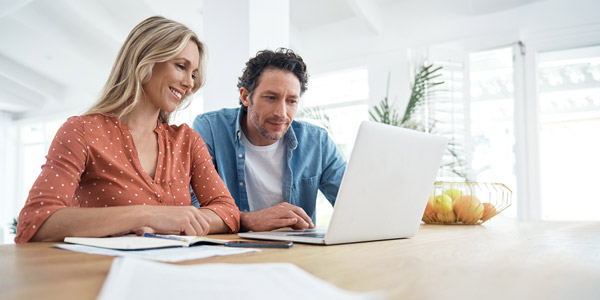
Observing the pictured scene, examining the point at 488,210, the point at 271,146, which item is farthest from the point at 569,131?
the point at 271,146

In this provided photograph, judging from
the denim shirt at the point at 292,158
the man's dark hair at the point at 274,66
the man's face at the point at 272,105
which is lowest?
the denim shirt at the point at 292,158

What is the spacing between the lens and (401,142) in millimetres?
987

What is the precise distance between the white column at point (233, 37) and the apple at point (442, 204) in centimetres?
161

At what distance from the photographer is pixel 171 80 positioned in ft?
4.78

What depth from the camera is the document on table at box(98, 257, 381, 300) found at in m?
0.38

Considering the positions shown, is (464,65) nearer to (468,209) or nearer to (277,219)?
(468,209)

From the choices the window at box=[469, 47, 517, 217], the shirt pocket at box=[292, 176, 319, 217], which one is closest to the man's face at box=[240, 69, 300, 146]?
the shirt pocket at box=[292, 176, 319, 217]

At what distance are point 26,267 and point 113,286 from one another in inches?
11.4

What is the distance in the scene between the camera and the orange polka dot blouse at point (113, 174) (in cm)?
105

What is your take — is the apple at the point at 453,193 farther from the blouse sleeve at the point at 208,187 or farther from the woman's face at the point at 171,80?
the woman's face at the point at 171,80

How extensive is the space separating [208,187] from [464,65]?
3442 mm

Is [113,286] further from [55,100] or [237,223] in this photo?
[55,100]

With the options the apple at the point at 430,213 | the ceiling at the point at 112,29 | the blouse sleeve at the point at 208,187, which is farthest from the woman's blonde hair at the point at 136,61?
the ceiling at the point at 112,29

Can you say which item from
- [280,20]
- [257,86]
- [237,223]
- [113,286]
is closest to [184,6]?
[280,20]
